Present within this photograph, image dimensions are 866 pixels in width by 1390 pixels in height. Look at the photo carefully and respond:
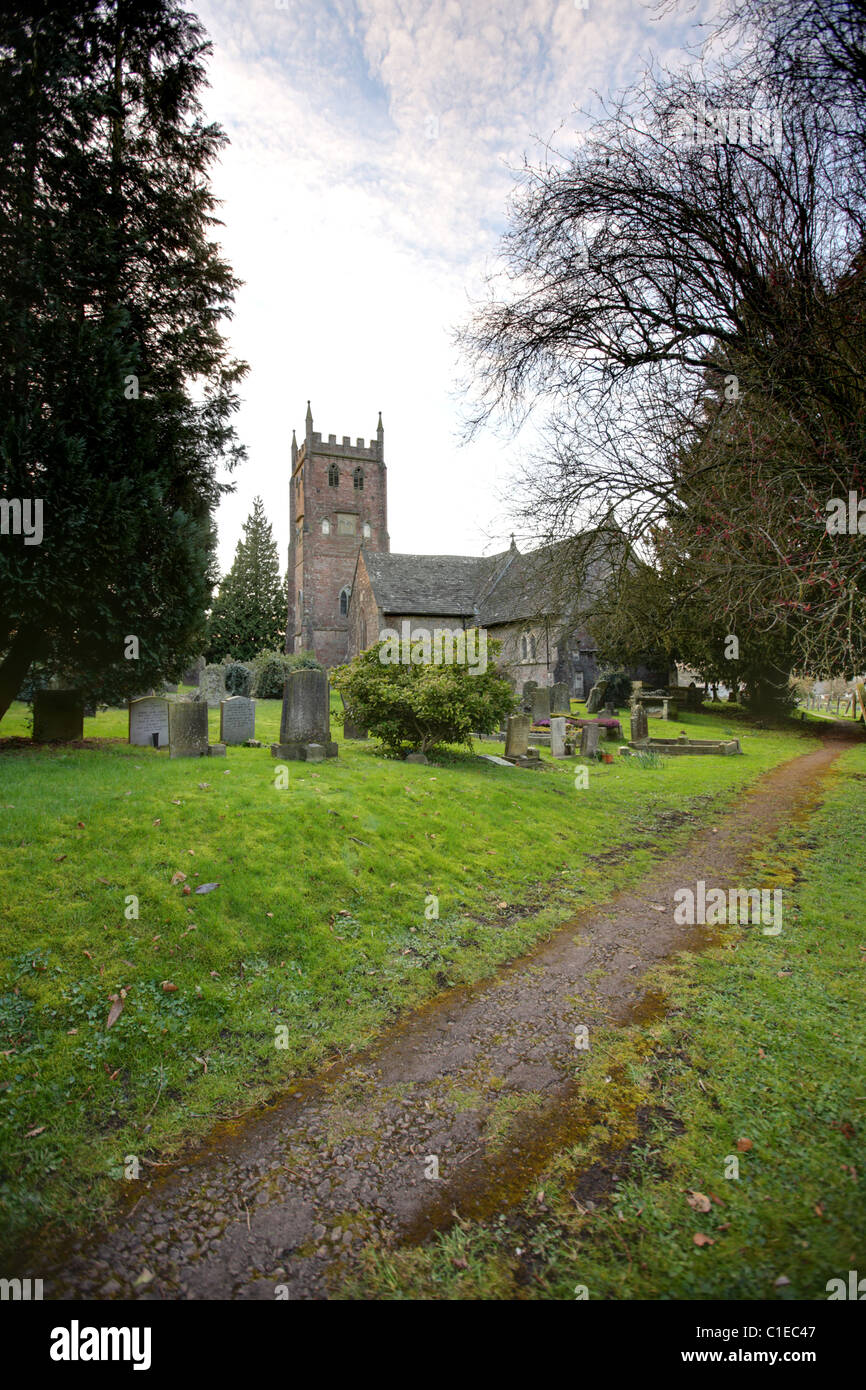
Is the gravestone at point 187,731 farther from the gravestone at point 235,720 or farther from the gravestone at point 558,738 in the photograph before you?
the gravestone at point 558,738

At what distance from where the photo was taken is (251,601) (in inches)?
2104

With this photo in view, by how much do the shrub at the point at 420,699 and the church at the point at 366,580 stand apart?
42.9ft

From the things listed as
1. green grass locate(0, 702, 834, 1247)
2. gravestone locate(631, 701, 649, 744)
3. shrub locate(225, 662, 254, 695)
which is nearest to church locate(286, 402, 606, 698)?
gravestone locate(631, 701, 649, 744)

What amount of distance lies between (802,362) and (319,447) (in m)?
47.8

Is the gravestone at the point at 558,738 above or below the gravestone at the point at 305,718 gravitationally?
below

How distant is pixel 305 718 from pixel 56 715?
14.0ft

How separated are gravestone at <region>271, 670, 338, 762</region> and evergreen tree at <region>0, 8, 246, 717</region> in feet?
6.77

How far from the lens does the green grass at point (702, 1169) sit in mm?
2605

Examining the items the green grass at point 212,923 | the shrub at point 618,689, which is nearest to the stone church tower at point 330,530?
the shrub at point 618,689

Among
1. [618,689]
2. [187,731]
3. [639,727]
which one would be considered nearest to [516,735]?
[639,727]

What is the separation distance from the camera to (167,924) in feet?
17.2
